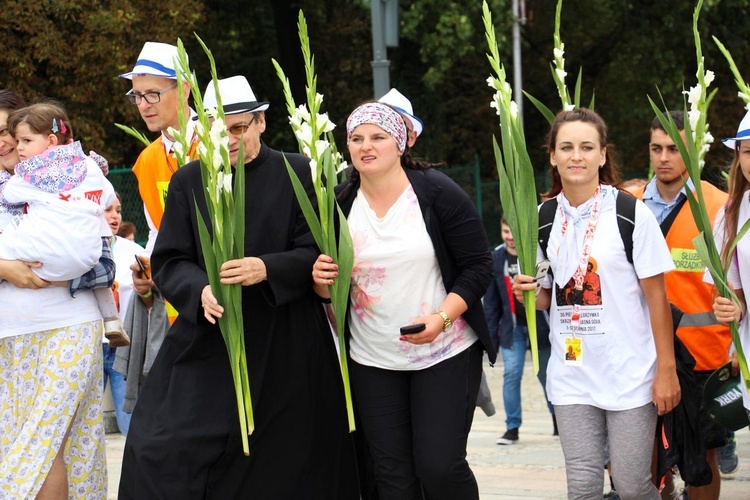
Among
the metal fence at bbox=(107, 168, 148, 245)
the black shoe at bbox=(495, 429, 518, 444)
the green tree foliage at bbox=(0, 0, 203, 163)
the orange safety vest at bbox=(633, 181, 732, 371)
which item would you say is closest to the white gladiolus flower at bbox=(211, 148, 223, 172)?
the orange safety vest at bbox=(633, 181, 732, 371)

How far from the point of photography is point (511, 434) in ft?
32.0

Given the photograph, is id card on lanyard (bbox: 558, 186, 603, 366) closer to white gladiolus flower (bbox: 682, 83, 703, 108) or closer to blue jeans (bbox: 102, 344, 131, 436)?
white gladiolus flower (bbox: 682, 83, 703, 108)

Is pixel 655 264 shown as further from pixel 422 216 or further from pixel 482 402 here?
pixel 482 402

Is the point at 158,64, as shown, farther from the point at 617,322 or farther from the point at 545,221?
the point at 617,322

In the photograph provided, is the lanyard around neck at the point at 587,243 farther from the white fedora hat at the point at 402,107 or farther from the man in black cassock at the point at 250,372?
the man in black cassock at the point at 250,372

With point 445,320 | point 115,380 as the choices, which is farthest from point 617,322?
point 115,380

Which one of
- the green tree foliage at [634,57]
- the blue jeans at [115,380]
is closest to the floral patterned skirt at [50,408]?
the blue jeans at [115,380]

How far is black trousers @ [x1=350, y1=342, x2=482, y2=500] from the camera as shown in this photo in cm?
482

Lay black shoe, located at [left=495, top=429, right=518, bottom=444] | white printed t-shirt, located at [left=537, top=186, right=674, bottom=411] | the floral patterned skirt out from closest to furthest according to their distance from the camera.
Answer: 1. white printed t-shirt, located at [left=537, top=186, right=674, bottom=411]
2. the floral patterned skirt
3. black shoe, located at [left=495, top=429, right=518, bottom=444]

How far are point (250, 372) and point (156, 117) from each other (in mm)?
1395

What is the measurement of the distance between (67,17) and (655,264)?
1228 cm

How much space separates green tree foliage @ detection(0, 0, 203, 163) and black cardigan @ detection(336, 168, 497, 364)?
1106cm

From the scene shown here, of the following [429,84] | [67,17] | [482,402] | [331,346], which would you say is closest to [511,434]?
[482,402]

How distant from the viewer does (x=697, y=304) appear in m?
5.73
